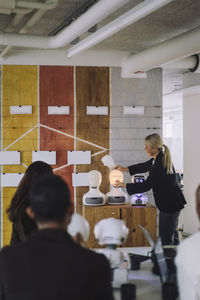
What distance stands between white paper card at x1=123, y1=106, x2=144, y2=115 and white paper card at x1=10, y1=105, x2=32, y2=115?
1441 millimetres

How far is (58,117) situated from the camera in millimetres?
6406

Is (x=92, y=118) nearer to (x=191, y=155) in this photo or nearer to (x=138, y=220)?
(x=138, y=220)

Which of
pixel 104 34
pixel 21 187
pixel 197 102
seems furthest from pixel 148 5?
pixel 197 102

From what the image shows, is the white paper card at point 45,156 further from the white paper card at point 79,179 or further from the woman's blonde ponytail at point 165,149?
the woman's blonde ponytail at point 165,149

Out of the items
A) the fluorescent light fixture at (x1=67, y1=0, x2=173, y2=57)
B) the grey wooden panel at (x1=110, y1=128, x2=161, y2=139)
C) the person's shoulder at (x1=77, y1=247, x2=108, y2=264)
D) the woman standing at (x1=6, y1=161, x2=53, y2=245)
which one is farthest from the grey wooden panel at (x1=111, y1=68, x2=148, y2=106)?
the person's shoulder at (x1=77, y1=247, x2=108, y2=264)

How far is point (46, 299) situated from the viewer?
146 cm

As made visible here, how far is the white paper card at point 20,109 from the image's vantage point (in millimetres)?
6277

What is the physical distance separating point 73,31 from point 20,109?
215 centimetres

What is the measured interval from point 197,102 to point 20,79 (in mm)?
3118

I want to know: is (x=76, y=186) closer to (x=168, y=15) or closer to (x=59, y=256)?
(x=168, y=15)

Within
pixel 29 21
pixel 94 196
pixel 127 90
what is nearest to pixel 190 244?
pixel 94 196

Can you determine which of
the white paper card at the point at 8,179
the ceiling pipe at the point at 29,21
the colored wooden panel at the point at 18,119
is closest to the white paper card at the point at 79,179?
the colored wooden panel at the point at 18,119

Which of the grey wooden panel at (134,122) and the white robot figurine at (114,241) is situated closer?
the white robot figurine at (114,241)

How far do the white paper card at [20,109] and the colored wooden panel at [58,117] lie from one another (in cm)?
19
